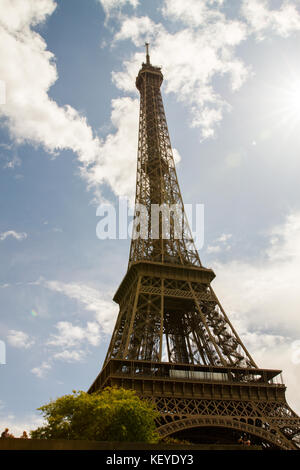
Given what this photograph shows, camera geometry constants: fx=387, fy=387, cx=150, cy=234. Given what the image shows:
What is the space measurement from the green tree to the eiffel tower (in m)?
4.58

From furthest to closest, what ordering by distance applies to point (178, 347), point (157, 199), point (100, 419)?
1. point (157, 199)
2. point (178, 347)
3. point (100, 419)

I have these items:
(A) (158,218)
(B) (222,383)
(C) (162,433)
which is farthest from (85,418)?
(A) (158,218)

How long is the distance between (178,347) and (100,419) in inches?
892

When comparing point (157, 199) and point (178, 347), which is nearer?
point (178, 347)

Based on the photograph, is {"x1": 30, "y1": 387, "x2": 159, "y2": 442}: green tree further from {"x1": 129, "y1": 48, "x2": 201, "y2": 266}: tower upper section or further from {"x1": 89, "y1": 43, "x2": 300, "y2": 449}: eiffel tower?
{"x1": 129, "y1": 48, "x2": 201, "y2": 266}: tower upper section

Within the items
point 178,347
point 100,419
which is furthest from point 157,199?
point 100,419

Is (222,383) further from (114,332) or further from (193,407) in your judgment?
(114,332)

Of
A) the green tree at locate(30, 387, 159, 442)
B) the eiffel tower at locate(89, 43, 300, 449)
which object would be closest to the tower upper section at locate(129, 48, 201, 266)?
the eiffel tower at locate(89, 43, 300, 449)

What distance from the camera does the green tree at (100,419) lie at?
83.3 feet

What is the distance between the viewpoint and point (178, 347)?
47312 mm

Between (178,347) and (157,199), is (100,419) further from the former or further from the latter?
(157,199)

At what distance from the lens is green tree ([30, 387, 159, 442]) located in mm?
25375

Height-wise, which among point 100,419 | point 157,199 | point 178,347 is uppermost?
point 157,199
